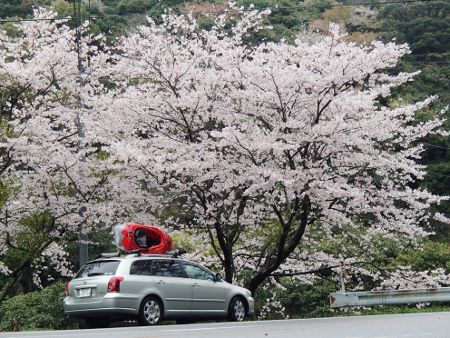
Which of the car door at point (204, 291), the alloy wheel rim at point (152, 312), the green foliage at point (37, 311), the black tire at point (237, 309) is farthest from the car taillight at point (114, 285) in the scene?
the green foliage at point (37, 311)

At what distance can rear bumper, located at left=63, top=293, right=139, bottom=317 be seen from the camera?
13086 millimetres

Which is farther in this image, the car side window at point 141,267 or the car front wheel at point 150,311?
the car side window at point 141,267

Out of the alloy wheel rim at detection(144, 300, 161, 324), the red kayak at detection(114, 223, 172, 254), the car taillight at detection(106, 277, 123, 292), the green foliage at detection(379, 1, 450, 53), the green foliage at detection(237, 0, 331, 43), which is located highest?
the green foliage at detection(237, 0, 331, 43)

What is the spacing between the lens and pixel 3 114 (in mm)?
21797

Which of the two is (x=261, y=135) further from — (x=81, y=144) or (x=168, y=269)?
(x=81, y=144)

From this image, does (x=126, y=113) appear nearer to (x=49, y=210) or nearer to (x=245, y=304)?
(x=49, y=210)

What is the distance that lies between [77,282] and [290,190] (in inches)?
227

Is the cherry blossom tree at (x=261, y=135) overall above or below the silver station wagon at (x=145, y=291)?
above

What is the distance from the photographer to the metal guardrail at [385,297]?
58.5 feet

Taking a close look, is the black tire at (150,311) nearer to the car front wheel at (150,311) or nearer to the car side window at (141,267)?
the car front wheel at (150,311)


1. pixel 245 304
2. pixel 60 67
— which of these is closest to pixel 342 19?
pixel 60 67

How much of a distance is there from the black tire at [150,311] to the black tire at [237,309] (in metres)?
2.08

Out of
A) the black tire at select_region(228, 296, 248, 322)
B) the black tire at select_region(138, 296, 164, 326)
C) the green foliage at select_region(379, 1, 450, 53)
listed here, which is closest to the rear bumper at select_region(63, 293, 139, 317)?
the black tire at select_region(138, 296, 164, 326)

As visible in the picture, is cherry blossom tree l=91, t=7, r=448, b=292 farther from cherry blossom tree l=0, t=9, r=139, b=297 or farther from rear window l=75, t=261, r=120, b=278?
rear window l=75, t=261, r=120, b=278
